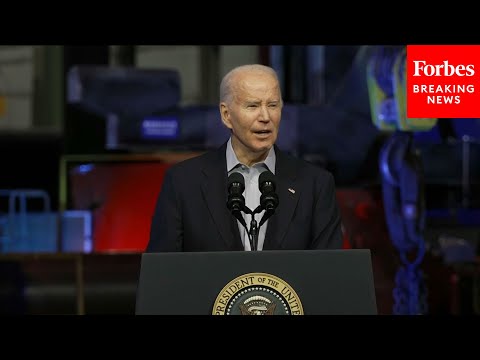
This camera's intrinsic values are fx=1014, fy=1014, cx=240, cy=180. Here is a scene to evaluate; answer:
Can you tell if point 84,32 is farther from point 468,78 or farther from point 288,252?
point 288,252

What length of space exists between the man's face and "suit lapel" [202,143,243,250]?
147 mm

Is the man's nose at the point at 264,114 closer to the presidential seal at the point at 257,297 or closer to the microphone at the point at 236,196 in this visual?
the microphone at the point at 236,196

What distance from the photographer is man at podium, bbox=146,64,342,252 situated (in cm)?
268

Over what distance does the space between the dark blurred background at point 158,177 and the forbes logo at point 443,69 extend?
3076mm

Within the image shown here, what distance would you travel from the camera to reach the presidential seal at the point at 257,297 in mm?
2240

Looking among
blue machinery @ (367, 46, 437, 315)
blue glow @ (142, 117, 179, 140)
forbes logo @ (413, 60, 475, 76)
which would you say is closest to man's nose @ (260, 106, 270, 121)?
forbes logo @ (413, 60, 475, 76)

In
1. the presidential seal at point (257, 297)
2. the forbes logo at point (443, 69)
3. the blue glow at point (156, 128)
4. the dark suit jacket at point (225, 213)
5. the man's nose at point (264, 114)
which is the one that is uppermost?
the forbes logo at point (443, 69)

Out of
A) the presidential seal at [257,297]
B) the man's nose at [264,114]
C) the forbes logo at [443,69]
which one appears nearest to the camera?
the presidential seal at [257,297]

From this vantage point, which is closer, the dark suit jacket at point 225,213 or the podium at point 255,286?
the podium at point 255,286

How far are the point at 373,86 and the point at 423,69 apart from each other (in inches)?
117

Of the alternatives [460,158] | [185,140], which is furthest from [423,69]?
[460,158]

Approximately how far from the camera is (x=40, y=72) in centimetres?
920

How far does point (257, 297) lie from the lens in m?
2.25

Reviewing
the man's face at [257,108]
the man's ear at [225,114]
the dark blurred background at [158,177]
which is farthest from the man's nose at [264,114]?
the dark blurred background at [158,177]
